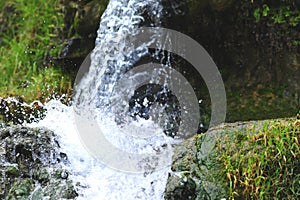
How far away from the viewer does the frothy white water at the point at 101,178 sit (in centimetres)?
391

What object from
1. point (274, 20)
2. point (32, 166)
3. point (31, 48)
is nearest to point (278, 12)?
point (274, 20)

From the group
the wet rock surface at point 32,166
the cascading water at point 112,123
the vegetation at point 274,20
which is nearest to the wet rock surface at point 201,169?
the cascading water at point 112,123

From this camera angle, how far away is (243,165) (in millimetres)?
3623

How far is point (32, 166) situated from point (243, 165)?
1616 mm

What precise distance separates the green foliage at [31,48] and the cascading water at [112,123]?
1.68 ft

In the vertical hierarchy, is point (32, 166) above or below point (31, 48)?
below

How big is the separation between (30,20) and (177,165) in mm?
4539

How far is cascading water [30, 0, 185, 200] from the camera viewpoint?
13.1 ft

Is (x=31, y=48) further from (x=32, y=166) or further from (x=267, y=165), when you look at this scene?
(x=267, y=165)

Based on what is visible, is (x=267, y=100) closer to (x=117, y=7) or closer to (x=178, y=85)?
(x=178, y=85)

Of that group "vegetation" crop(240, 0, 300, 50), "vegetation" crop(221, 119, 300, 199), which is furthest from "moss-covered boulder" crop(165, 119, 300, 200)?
"vegetation" crop(240, 0, 300, 50)

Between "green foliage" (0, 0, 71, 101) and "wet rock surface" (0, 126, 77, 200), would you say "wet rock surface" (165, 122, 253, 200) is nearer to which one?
"wet rock surface" (0, 126, 77, 200)

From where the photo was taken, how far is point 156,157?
4289 mm

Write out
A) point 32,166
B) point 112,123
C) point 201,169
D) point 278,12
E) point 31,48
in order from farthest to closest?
point 31,48, point 278,12, point 112,123, point 32,166, point 201,169
